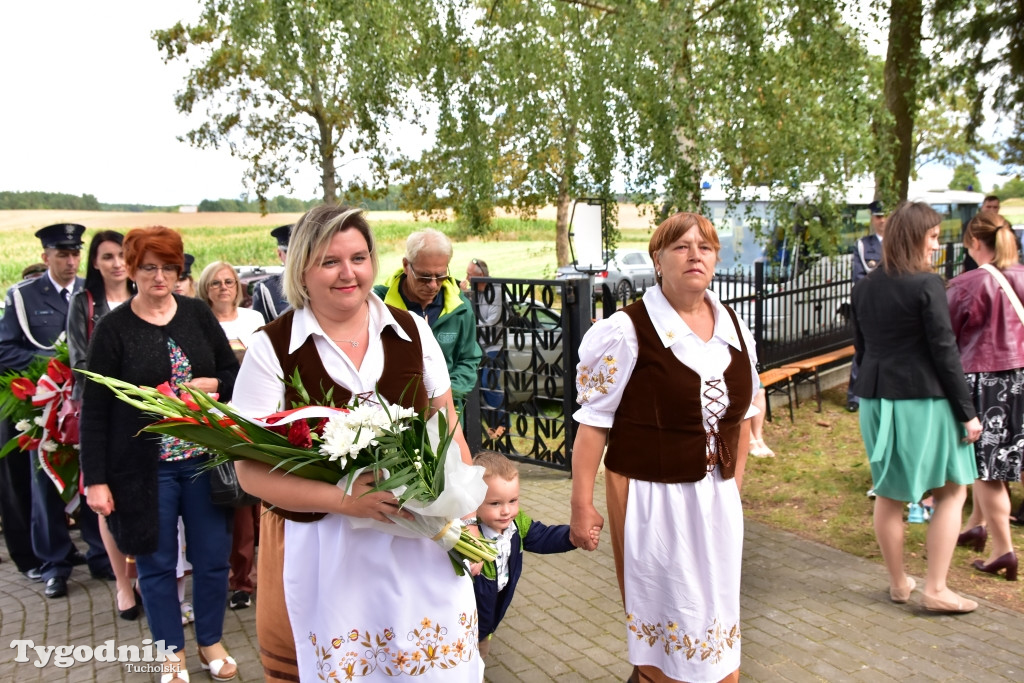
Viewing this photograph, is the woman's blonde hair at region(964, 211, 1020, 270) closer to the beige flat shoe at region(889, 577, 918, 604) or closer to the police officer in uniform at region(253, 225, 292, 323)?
the beige flat shoe at region(889, 577, 918, 604)

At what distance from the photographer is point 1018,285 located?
545 centimetres

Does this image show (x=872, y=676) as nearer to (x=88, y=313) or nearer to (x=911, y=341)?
(x=911, y=341)

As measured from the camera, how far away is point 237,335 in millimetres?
6043

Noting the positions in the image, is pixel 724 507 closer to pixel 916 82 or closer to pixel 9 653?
pixel 9 653

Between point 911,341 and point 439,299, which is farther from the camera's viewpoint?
point 439,299

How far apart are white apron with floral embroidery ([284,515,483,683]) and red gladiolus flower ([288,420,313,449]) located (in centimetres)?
32

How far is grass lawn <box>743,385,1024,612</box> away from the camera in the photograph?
570 cm

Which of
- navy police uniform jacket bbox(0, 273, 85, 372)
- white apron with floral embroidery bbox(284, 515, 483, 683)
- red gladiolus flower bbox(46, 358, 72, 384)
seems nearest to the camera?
white apron with floral embroidery bbox(284, 515, 483, 683)

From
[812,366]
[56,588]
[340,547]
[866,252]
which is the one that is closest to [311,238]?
[340,547]

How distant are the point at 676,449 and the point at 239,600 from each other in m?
3.28

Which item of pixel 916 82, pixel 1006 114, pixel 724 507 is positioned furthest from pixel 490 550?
pixel 1006 114

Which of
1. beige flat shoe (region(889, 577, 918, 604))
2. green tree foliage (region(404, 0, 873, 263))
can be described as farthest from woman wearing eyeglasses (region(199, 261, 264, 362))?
green tree foliage (region(404, 0, 873, 263))

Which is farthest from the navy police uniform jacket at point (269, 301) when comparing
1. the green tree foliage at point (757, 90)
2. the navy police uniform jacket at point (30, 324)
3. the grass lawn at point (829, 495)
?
the green tree foliage at point (757, 90)

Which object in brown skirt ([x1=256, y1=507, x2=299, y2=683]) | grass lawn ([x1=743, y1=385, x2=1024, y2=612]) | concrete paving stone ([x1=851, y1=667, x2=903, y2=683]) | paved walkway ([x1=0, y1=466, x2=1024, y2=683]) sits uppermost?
brown skirt ([x1=256, y1=507, x2=299, y2=683])
